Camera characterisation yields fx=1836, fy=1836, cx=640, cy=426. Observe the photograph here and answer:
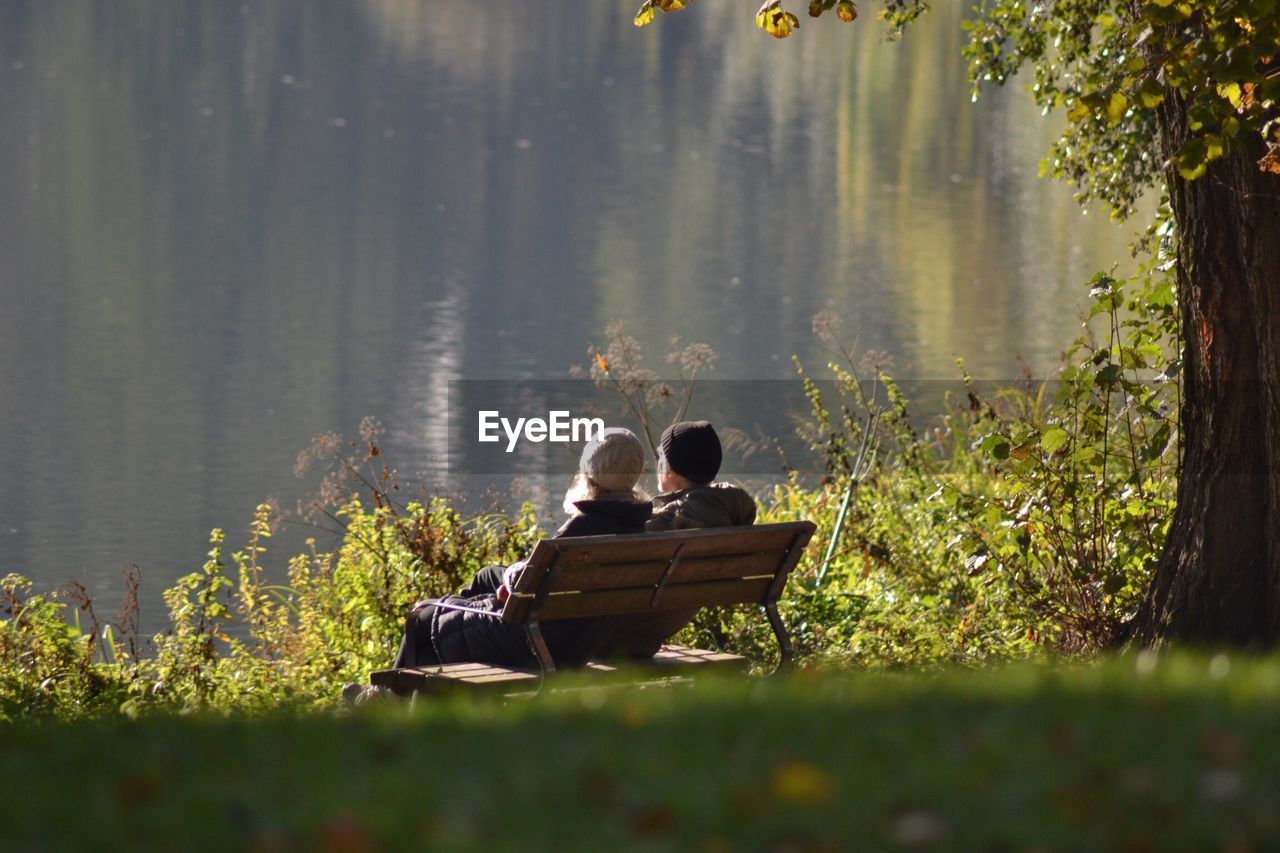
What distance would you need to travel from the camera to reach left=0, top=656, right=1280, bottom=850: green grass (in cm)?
279

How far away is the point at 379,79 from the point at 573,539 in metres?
55.3

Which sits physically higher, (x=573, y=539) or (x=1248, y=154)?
(x=1248, y=154)

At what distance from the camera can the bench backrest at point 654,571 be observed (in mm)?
5578

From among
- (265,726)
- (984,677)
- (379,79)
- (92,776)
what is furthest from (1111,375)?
(379,79)

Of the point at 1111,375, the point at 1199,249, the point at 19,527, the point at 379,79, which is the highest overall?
the point at 379,79

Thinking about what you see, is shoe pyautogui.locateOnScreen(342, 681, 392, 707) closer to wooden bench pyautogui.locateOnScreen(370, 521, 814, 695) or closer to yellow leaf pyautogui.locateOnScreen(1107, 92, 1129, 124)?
wooden bench pyautogui.locateOnScreen(370, 521, 814, 695)

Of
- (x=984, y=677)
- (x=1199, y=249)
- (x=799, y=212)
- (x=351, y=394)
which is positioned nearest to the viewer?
(x=984, y=677)

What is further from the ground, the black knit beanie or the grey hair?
the black knit beanie

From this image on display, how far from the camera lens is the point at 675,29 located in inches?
2795

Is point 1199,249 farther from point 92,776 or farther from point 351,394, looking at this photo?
point 351,394

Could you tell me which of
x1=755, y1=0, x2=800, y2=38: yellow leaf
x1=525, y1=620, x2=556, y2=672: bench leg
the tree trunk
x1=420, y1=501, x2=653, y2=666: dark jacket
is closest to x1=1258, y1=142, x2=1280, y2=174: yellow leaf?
the tree trunk

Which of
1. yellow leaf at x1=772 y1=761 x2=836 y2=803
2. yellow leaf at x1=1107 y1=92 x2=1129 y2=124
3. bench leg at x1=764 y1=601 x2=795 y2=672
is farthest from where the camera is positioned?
bench leg at x1=764 y1=601 x2=795 y2=672

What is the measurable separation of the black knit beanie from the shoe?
48.6 inches

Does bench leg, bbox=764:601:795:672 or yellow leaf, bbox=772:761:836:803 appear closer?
yellow leaf, bbox=772:761:836:803
